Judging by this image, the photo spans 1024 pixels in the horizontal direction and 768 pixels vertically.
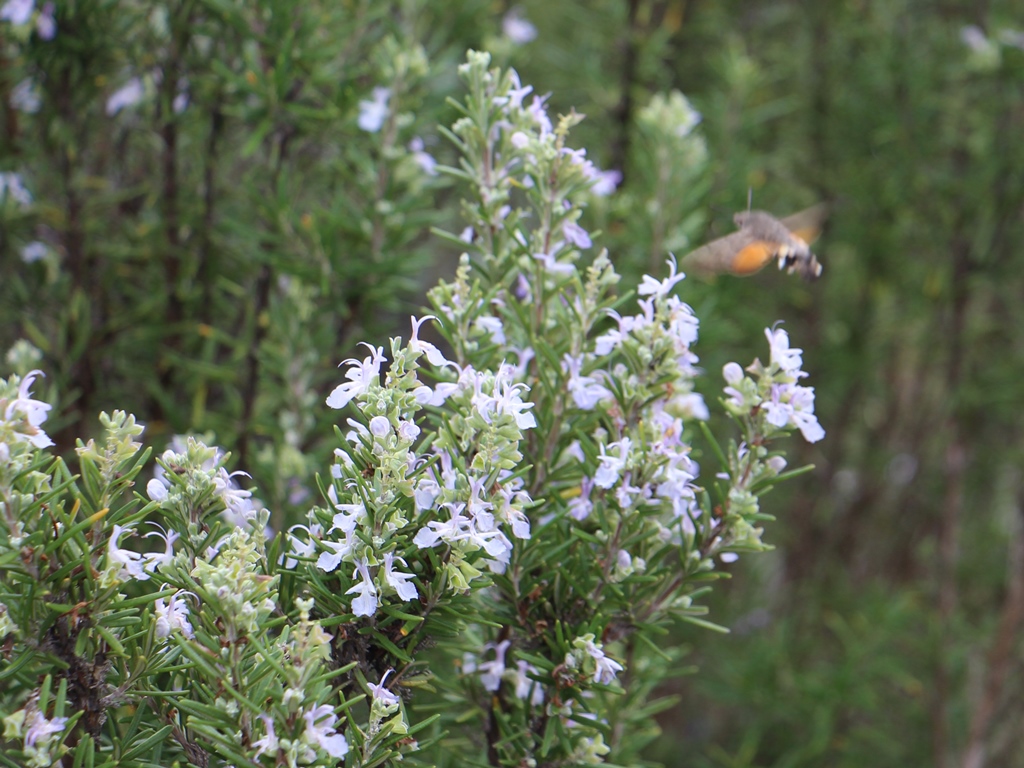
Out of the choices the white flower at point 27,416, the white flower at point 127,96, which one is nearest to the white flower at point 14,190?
the white flower at point 127,96

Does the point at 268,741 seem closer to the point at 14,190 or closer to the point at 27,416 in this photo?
the point at 27,416

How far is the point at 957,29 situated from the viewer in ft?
9.87

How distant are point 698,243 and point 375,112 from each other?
35.9 inches

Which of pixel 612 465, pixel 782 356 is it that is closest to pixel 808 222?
pixel 782 356

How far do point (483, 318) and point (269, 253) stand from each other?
79 centimetres

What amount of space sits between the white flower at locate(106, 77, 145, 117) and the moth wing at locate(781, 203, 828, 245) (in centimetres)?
155

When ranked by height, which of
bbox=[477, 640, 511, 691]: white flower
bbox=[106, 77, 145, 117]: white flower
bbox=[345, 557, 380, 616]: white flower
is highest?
bbox=[106, 77, 145, 117]: white flower

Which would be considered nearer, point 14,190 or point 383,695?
point 383,695

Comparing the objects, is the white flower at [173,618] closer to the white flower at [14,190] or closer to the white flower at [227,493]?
the white flower at [227,493]

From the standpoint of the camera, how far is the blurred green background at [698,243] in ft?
6.24

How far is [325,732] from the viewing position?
3.00 ft

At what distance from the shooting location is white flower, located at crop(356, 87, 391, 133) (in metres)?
1.86

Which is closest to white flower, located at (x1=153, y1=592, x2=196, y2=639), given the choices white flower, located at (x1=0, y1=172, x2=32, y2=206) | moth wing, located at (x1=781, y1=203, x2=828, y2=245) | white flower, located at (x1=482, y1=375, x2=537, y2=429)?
white flower, located at (x1=482, y1=375, x2=537, y2=429)

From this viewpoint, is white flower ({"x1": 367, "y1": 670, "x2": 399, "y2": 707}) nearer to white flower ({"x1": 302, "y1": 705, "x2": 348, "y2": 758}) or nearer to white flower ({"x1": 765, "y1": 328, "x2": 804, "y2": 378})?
white flower ({"x1": 302, "y1": 705, "x2": 348, "y2": 758})
